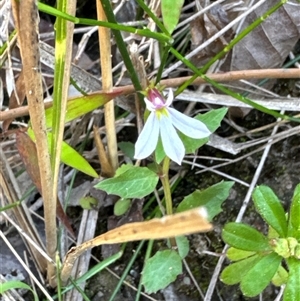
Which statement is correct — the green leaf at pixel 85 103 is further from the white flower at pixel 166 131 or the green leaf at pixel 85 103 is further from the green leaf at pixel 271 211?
the green leaf at pixel 271 211

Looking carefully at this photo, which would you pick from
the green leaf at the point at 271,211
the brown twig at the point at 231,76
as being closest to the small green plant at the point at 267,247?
the green leaf at the point at 271,211

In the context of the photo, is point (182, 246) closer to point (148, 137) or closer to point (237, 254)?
point (237, 254)

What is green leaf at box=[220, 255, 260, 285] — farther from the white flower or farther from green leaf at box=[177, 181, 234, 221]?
the white flower

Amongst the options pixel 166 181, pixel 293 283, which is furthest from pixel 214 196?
pixel 293 283

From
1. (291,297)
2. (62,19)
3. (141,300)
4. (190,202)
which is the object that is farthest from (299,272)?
(62,19)

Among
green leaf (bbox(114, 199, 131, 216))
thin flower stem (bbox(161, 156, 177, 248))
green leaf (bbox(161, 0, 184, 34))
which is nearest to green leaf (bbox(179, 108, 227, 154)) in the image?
thin flower stem (bbox(161, 156, 177, 248))

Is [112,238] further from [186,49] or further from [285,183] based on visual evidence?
[186,49]
